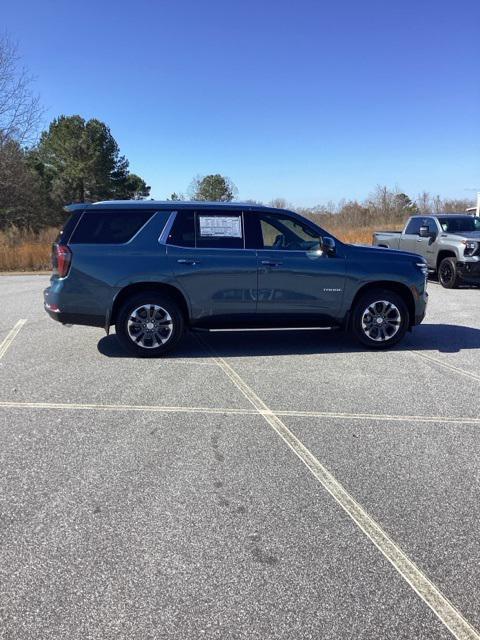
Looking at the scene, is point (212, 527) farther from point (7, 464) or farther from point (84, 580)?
point (7, 464)

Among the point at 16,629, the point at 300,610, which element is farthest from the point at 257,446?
the point at 16,629

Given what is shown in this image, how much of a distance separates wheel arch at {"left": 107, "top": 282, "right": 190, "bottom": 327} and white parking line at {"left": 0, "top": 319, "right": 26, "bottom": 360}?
1597mm

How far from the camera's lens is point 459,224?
1448 centimetres

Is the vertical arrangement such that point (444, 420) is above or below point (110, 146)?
below

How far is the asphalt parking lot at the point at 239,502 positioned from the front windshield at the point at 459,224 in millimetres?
9273

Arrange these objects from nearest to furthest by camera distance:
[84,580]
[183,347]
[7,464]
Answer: [84,580], [7,464], [183,347]

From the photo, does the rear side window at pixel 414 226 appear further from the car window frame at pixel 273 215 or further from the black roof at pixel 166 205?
the black roof at pixel 166 205

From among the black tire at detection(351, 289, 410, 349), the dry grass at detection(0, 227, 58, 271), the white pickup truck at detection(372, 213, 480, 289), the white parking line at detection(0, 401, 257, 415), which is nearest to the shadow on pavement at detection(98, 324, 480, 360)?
the black tire at detection(351, 289, 410, 349)

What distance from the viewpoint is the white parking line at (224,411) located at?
4.57 meters

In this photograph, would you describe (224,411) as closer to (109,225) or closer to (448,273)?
(109,225)

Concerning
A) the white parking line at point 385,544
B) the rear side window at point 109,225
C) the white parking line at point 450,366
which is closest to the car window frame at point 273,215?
the rear side window at point 109,225

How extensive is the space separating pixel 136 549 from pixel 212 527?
0.44 meters

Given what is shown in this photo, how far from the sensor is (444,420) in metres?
4.54

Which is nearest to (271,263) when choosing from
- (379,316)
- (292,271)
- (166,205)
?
(292,271)
